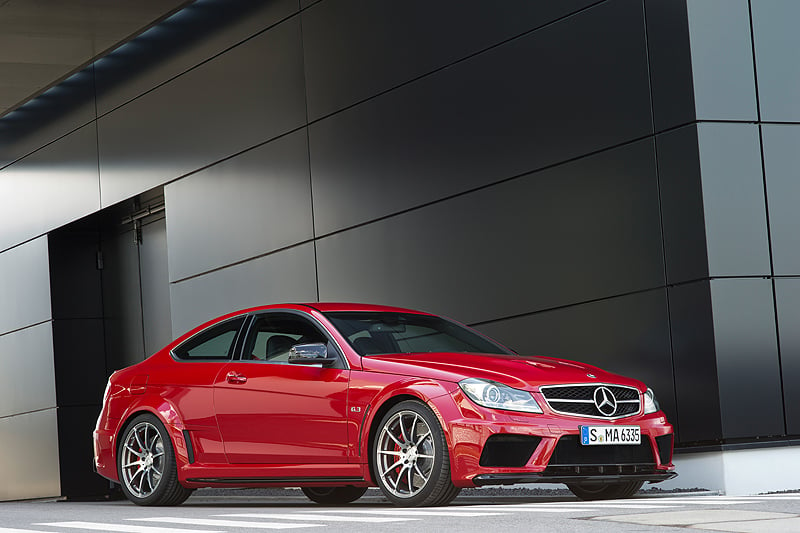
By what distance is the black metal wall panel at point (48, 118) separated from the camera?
19.5m

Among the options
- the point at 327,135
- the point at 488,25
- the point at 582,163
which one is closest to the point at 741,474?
the point at 582,163

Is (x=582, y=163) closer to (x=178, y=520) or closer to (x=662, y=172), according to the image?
(x=662, y=172)

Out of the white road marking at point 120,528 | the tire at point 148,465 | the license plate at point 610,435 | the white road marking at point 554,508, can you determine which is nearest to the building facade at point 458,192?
the license plate at point 610,435

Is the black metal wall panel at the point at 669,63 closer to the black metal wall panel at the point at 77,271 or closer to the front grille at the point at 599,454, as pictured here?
the front grille at the point at 599,454

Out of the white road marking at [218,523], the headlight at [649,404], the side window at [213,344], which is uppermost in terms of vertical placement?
the side window at [213,344]

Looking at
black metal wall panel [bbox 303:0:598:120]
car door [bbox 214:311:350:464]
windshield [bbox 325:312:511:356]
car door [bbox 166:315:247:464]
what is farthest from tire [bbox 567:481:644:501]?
black metal wall panel [bbox 303:0:598:120]

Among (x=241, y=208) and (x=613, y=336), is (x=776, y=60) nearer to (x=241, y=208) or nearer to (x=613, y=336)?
(x=613, y=336)

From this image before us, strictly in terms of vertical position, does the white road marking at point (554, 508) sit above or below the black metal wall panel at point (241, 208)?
below

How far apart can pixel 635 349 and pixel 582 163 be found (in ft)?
5.79

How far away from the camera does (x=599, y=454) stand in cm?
843

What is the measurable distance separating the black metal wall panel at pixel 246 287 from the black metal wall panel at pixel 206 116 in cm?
151

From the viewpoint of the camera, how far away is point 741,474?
972 centimetres

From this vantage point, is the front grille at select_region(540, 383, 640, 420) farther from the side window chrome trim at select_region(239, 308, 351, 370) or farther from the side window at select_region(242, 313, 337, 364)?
the side window at select_region(242, 313, 337, 364)

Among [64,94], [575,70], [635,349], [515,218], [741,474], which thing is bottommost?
[741,474]
